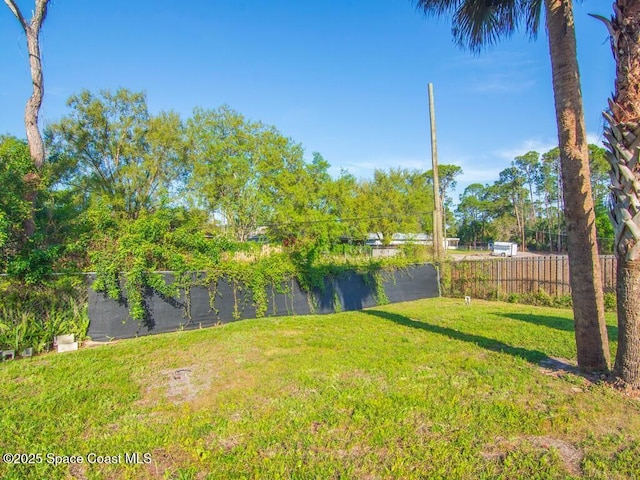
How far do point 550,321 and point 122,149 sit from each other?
57.8ft

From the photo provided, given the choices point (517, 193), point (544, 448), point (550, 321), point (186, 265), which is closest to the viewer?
point (544, 448)

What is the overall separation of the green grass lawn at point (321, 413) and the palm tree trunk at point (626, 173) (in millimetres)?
501

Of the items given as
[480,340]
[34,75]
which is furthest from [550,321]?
[34,75]

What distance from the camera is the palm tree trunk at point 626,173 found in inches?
115

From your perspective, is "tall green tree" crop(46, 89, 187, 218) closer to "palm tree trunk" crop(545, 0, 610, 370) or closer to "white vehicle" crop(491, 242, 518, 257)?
"palm tree trunk" crop(545, 0, 610, 370)

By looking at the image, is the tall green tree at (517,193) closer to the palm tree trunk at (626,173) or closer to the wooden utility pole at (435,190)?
the wooden utility pole at (435,190)

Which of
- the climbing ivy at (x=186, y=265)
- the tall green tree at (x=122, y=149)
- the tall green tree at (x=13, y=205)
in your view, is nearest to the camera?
the tall green tree at (x=13, y=205)

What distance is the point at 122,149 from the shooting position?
54.5ft

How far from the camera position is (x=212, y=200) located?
→ 16.9 metres

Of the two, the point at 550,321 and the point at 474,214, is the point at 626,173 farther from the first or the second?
the point at 474,214

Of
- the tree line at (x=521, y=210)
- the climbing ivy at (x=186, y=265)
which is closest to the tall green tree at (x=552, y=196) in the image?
the tree line at (x=521, y=210)

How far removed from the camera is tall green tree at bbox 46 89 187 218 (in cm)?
1571

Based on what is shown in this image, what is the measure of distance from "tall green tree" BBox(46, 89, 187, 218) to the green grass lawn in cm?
1366


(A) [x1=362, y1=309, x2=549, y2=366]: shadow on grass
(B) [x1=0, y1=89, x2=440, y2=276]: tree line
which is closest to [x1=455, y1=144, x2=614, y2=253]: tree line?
(B) [x1=0, y1=89, x2=440, y2=276]: tree line
